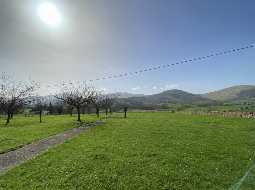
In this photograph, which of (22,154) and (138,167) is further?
(22,154)

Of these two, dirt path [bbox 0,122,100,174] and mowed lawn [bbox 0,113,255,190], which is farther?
dirt path [bbox 0,122,100,174]

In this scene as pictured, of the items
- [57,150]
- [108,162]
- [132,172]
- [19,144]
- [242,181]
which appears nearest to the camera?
[242,181]

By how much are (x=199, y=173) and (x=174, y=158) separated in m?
3.58

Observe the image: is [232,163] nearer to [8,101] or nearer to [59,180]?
[59,180]

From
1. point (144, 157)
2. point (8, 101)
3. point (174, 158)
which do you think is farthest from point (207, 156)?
point (8, 101)

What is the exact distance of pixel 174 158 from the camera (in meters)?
18.3

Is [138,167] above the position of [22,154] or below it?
below

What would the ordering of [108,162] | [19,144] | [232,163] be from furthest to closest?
[19,144] < [108,162] < [232,163]

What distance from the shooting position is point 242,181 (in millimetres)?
13086

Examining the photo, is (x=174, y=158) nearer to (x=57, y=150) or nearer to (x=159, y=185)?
(x=159, y=185)

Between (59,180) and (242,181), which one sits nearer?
(242,181)

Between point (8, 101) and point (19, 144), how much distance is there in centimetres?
3966

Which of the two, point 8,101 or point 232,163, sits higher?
point 8,101

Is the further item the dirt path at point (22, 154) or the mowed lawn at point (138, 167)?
the dirt path at point (22, 154)
